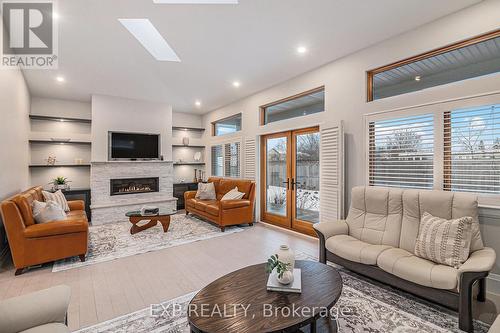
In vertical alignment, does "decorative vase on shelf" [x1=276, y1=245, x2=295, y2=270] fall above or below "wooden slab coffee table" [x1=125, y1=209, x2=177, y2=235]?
above

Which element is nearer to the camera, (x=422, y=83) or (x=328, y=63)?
(x=422, y=83)

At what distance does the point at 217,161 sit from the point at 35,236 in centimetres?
501

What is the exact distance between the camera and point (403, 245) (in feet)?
9.36

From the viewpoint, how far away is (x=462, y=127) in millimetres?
2799

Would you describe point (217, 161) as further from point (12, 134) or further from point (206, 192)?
point (12, 134)

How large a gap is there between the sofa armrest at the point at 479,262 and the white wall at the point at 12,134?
5.46 m

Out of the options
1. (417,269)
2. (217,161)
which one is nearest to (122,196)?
(217,161)

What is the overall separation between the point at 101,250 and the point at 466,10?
6095 millimetres

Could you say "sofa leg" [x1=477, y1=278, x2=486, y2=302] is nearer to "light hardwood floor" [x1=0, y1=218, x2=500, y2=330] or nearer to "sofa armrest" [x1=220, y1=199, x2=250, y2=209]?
"light hardwood floor" [x1=0, y1=218, x2=500, y2=330]

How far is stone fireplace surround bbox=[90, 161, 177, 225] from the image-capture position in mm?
6016

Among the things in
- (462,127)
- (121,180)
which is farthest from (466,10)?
(121,180)

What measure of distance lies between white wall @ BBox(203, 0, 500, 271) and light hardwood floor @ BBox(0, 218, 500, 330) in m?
1.93

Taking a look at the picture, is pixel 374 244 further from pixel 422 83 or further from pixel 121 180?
pixel 121 180

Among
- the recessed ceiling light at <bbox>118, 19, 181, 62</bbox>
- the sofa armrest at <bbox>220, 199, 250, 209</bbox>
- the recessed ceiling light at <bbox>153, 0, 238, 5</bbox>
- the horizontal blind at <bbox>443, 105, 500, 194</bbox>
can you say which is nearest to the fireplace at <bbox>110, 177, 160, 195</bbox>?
the sofa armrest at <bbox>220, 199, 250, 209</bbox>
